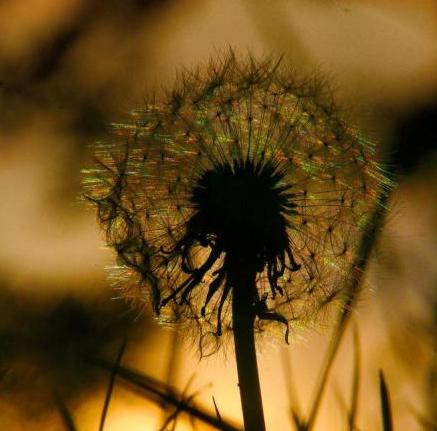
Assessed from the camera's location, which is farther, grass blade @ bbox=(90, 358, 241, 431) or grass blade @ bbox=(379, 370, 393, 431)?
grass blade @ bbox=(90, 358, 241, 431)

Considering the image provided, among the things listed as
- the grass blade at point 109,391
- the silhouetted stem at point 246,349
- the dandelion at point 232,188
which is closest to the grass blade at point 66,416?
the grass blade at point 109,391

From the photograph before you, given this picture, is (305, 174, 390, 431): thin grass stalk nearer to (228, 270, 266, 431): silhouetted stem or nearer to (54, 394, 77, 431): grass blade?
(228, 270, 266, 431): silhouetted stem

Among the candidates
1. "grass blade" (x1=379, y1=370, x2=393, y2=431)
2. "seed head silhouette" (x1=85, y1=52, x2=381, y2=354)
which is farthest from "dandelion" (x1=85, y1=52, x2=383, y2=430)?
"grass blade" (x1=379, y1=370, x2=393, y2=431)

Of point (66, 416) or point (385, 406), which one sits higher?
point (385, 406)

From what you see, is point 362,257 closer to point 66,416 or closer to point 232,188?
point 232,188

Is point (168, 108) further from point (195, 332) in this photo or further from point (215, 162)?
point (195, 332)

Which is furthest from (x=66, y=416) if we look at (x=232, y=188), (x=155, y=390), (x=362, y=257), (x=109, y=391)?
(x=362, y=257)

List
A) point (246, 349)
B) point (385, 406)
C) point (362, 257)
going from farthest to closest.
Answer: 1. point (362, 257)
2. point (246, 349)
3. point (385, 406)
